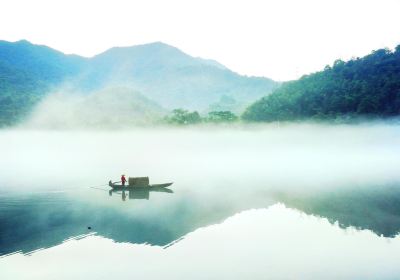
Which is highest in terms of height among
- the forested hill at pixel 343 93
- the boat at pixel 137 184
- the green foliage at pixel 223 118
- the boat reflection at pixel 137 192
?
the forested hill at pixel 343 93

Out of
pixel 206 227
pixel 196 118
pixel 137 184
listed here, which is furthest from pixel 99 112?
pixel 206 227

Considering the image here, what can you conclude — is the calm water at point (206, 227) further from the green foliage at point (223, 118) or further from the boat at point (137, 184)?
the green foliage at point (223, 118)

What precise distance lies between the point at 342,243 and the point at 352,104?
78.4m

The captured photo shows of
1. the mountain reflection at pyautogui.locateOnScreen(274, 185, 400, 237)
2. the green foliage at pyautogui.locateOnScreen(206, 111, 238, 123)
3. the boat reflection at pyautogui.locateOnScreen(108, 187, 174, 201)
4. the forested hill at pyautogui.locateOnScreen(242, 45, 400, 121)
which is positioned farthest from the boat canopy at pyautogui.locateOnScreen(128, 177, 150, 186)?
Answer: the green foliage at pyautogui.locateOnScreen(206, 111, 238, 123)

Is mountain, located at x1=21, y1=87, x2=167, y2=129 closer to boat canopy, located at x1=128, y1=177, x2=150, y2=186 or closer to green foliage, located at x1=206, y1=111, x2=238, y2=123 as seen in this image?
green foliage, located at x1=206, y1=111, x2=238, y2=123

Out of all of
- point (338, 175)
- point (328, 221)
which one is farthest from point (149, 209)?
point (338, 175)

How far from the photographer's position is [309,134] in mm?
98188

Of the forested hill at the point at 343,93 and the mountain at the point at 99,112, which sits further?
the mountain at the point at 99,112

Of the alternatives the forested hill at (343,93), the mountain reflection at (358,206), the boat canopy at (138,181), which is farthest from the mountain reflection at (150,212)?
the forested hill at (343,93)

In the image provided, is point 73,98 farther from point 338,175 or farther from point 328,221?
point 328,221

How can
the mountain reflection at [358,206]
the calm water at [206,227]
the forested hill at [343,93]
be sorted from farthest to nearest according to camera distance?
the forested hill at [343,93]
the mountain reflection at [358,206]
the calm water at [206,227]

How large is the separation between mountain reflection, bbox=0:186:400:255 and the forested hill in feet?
188

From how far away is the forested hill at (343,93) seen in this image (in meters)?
84.1

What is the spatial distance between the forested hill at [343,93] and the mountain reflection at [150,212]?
57.3 m
